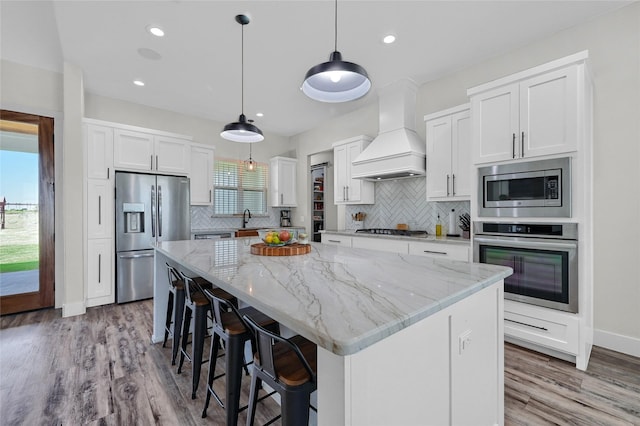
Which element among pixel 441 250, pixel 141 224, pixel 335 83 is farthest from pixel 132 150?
pixel 441 250

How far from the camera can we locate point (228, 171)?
574cm

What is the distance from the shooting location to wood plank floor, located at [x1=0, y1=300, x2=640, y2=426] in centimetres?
173

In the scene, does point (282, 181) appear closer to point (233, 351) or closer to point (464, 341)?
point (233, 351)

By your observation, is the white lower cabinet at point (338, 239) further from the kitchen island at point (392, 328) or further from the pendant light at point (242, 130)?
the kitchen island at point (392, 328)

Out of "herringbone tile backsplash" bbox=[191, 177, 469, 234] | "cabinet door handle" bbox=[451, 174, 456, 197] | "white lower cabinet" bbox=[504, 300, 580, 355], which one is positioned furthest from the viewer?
"herringbone tile backsplash" bbox=[191, 177, 469, 234]

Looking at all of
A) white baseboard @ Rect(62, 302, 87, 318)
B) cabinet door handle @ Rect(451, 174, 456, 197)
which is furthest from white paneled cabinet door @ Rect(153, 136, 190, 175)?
cabinet door handle @ Rect(451, 174, 456, 197)

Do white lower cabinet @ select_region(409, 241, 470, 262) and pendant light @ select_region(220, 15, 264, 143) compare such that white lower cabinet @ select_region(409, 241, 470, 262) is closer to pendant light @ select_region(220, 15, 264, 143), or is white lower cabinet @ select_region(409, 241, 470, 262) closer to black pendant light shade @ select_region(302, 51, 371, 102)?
black pendant light shade @ select_region(302, 51, 371, 102)

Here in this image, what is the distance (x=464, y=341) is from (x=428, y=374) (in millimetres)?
279

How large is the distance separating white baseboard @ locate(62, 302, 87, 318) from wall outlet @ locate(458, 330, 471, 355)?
14.0 ft

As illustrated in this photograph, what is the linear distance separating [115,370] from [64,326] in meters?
1.51

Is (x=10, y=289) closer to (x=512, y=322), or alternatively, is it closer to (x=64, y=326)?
(x=64, y=326)

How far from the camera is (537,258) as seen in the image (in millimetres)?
2426

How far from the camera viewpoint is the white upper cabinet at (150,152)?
3980 mm

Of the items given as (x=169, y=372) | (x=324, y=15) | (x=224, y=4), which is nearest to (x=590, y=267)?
(x=324, y=15)
